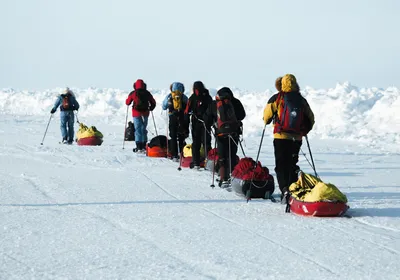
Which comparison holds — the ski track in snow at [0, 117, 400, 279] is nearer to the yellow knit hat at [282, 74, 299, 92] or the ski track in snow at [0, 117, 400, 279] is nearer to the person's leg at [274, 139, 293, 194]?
the person's leg at [274, 139, 293, 194]

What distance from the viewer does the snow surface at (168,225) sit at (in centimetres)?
548

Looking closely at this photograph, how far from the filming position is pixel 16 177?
38.2 ft

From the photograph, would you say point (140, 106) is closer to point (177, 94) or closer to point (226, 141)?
point (177, 94)

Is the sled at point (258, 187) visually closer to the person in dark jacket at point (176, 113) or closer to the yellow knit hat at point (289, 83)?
the yellow knit hat at point (289, 83)

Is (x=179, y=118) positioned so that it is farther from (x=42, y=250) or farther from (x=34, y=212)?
(x=42, y=250)

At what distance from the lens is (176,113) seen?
14719 mm

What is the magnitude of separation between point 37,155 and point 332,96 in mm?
19334

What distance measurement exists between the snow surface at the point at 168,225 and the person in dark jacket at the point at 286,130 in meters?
0.54

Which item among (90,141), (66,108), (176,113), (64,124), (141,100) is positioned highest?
(141,100)

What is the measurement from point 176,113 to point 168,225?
24.8 ft

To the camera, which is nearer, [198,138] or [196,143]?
[198,138]

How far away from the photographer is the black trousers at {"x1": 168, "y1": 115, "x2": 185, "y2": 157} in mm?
14859

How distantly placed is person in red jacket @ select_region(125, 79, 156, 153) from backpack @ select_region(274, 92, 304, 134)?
26.1 ft

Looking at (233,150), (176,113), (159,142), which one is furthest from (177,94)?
(233,150)
